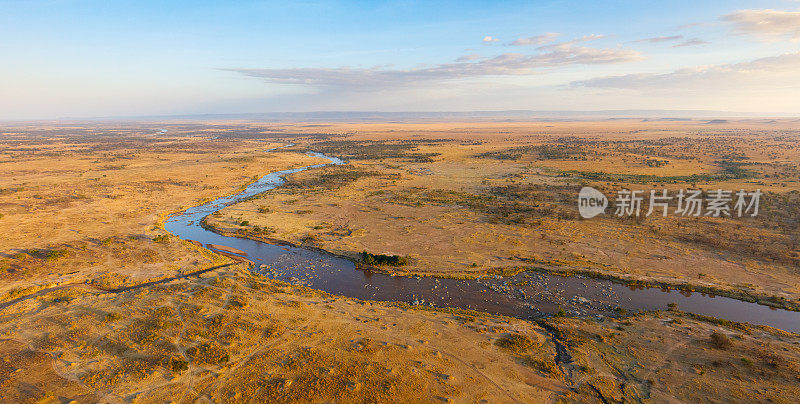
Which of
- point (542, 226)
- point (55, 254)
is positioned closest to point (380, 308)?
point (542, 226)

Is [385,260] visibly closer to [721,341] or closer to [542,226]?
[542,226]

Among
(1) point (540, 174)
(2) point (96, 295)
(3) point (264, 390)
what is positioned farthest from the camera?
(1) point (540, 174)

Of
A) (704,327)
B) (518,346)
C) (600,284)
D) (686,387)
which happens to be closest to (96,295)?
(518,346)

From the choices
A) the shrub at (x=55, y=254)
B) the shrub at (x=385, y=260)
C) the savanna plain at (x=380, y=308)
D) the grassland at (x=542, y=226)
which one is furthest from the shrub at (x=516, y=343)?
the shrub at (x=55, y=254)

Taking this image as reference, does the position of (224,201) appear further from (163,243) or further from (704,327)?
(704,327)
